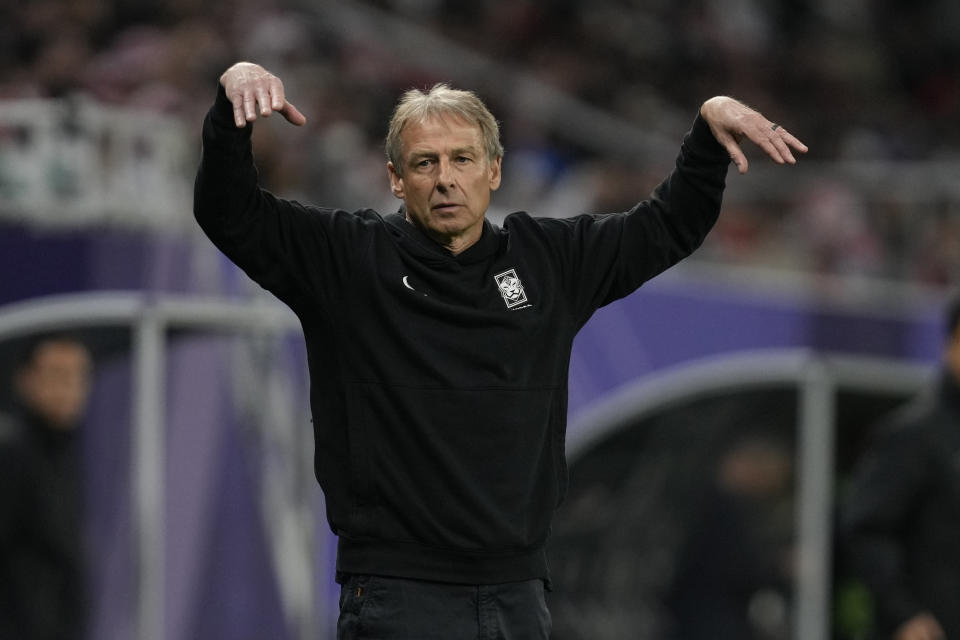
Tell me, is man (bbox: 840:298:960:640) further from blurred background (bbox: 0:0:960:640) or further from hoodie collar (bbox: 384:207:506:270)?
hoodie collar (bbox: 384:207:506:270)

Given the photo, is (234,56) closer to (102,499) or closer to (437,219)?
(102,499)

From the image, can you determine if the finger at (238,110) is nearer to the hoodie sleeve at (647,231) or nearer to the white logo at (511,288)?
the white logo at (511,288)

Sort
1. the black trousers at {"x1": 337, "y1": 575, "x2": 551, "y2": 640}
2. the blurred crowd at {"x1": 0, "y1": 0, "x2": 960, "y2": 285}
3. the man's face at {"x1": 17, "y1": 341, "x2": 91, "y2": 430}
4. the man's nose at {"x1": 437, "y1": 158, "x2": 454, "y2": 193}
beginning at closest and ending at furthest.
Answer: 1. the black trousers at {"x1": 337, "y1": 575, "x2": 551, "y2": 640}
2. the man's nose at {"x1": 437, "y1": 158, "x2": 454, "y2": 193}
3. the man's face at {"x1": 17, "y1": 341, "x2": 91, "y2": 430}
4. the blurred crowd at {"x1": 0, "y1": 0, "x2": 960, "y2": 285}

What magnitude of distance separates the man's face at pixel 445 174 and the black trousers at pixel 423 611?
73 centimetres

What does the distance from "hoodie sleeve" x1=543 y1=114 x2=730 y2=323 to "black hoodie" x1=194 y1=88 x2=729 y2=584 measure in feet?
0.38

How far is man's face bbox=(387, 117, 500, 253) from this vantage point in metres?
3.60

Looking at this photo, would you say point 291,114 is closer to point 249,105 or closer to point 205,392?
point 249,105

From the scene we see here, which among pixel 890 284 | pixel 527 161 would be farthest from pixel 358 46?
pixel 890 284

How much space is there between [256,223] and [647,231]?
0.88 meters

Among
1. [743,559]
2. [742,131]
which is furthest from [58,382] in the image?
[743,559]

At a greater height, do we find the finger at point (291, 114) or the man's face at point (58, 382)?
the finger at point (291, 114)

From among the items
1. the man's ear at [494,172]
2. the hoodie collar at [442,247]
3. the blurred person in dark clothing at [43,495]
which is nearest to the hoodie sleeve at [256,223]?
the hoodie collar at [442,247]

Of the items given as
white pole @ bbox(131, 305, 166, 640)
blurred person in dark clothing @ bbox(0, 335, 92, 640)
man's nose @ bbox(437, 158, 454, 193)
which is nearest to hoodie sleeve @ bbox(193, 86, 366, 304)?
man's nose @ bbox(437, 158, 454, 193)

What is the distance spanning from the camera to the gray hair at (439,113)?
11.9 ft
